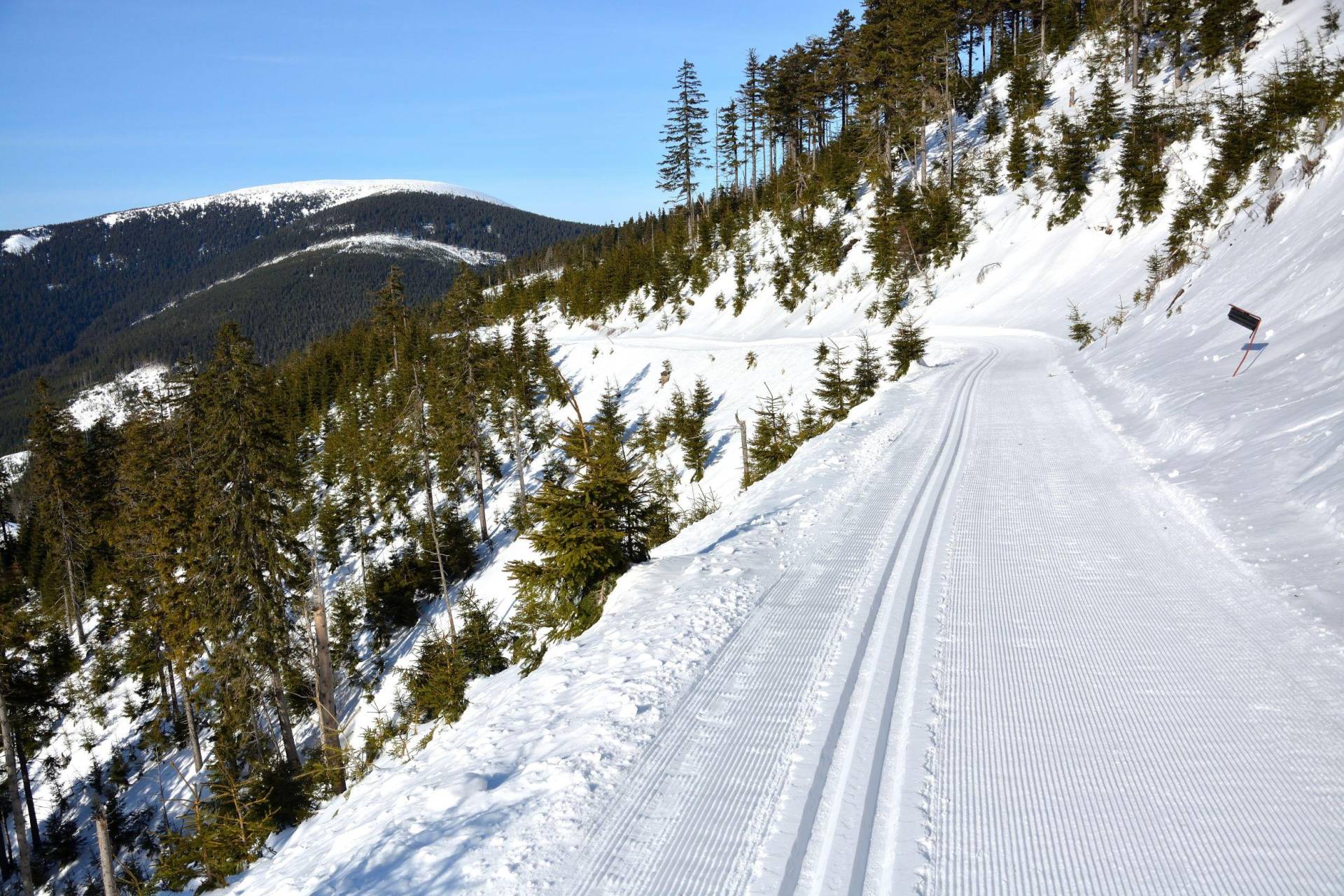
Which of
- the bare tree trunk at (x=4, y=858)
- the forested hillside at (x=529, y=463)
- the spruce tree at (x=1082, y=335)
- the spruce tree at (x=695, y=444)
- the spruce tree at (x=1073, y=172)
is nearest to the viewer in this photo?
the forested hillside at (x=529, y=463)

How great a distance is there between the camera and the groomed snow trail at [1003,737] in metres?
3.29

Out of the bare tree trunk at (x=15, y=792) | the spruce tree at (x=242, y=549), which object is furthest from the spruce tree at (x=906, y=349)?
the bare tree trunk at (x=15, y=792)

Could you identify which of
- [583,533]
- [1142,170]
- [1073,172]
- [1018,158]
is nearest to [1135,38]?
[1018,158]

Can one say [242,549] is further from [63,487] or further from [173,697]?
[63,487]

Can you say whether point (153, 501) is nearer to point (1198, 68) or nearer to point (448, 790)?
point (448, 790)

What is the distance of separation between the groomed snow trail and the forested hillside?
0.70 meters

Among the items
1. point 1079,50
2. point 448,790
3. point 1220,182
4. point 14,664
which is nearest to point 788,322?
point 1220,182

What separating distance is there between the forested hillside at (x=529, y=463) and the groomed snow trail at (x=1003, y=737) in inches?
27.7

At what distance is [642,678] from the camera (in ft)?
18.0

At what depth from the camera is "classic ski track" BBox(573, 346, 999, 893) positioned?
138 inches

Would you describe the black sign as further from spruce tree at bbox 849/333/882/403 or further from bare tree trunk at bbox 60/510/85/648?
bare tree trunk at bbox 60/510/85/648

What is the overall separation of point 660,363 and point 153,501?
3095 centimetres

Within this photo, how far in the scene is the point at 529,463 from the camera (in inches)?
1756

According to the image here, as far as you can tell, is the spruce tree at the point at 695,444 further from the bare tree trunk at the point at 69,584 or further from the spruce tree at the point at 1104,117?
the bare tree trunk at the point at 69,584
